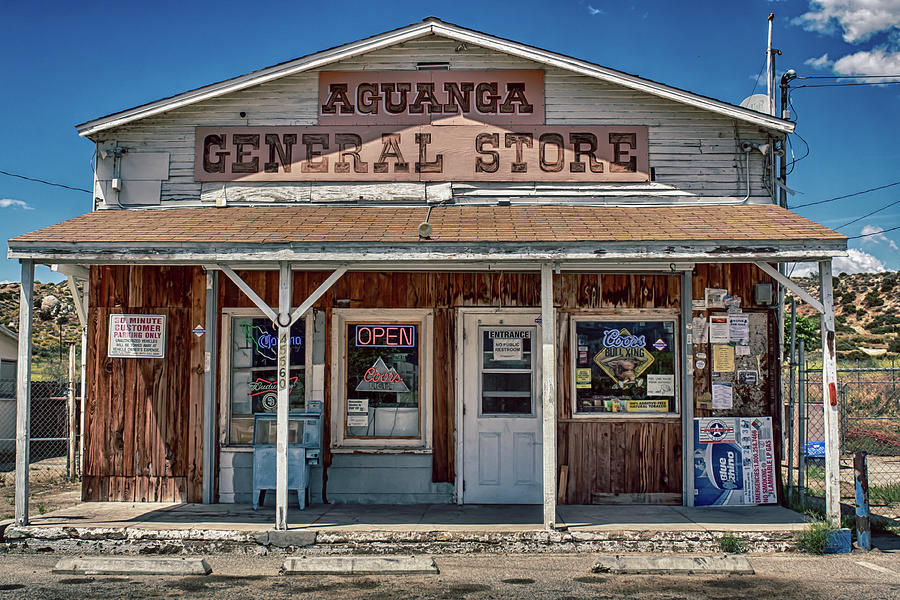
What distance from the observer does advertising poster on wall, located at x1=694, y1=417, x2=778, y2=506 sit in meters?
9.69

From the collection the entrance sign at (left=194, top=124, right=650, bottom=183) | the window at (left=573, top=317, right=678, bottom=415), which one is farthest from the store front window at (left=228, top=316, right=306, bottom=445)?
the window at (left=573, top=317, right=678, bottom=415)

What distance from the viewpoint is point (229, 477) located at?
986cm

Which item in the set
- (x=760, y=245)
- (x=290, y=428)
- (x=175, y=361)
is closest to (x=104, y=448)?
(x=175, y=361)

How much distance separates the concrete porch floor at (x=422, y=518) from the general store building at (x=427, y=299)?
318 millimetres

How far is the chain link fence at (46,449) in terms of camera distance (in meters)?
10.5

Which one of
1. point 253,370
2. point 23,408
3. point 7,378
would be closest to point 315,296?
point 253,370

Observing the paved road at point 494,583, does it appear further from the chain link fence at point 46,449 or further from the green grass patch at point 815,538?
the chain link fence at point 46,449

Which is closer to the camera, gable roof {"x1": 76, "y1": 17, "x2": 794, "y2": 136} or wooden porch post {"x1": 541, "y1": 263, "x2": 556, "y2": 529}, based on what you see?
wooden porch post {"x1": 541, "y1": 263, "x2": 556, "y2": 529}

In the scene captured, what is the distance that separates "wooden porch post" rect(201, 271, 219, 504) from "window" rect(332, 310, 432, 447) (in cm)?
154

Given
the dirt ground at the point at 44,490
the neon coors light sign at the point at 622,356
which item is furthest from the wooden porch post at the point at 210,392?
the neon coors light sign at the point at 622,356

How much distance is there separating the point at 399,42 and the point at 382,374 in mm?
4269

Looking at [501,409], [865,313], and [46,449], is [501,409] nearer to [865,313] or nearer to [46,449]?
[46,449]

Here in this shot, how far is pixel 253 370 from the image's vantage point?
10.1m

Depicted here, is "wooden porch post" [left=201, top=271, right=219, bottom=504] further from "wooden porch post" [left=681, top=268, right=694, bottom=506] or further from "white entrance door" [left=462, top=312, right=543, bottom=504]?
"wooden porch post" [left=681, top=268, right=694, bottom=506]
